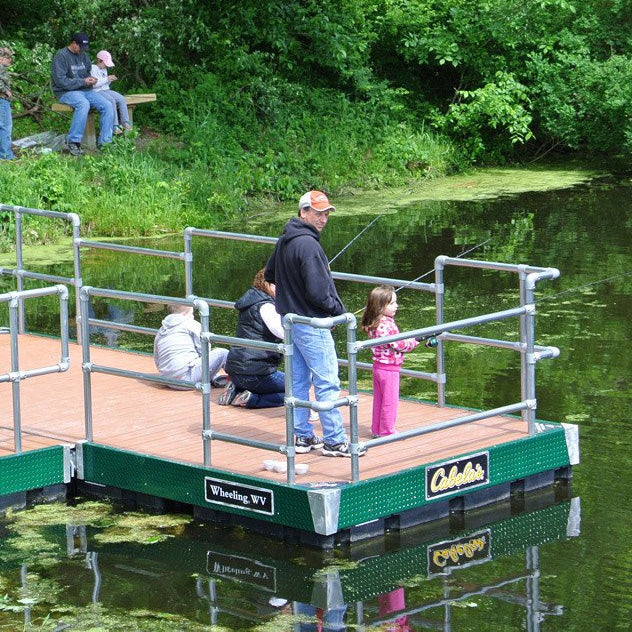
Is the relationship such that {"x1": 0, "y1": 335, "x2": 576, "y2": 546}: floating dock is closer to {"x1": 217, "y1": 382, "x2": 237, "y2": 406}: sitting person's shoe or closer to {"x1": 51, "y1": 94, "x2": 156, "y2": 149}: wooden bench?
{"x1": 217, "y1": 382, "x2": 237, "y2": 406}: sitting person's shoe

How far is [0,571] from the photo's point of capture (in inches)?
287

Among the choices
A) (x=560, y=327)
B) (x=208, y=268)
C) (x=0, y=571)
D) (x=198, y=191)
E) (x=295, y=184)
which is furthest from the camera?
(x=295, y=184)

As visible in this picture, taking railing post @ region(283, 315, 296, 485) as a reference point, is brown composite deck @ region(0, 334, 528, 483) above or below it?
below

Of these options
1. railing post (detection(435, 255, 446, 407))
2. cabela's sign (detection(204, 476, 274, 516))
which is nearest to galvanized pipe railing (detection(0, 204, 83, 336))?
railing post (detection(435, 255, 446, 407))

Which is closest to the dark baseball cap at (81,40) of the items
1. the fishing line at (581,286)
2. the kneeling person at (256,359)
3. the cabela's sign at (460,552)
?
the fishing line at (581,286)

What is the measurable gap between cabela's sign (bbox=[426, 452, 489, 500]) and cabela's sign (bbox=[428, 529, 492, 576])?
28 cm

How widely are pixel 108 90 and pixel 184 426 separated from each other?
11381 millimetres

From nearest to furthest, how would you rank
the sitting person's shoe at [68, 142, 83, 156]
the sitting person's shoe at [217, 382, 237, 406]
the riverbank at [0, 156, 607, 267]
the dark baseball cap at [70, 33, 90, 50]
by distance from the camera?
the sitting person's shoe at [217, 382, 237, 406] < the riverbank at [0, 156, 607, 267] < the dark baseball cap at [70, 33, 90, 50] < the sitting person's shoe at [68, 142, 83, 156]

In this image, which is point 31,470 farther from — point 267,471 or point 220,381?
point 220,381

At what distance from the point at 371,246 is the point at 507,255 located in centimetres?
180

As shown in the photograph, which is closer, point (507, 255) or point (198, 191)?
point (507, 255)

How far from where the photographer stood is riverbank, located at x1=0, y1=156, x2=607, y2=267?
16.8 m

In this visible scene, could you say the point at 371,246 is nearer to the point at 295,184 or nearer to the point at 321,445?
the point at 295,184

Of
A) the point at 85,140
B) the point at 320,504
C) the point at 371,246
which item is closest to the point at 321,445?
the point at 320,504
